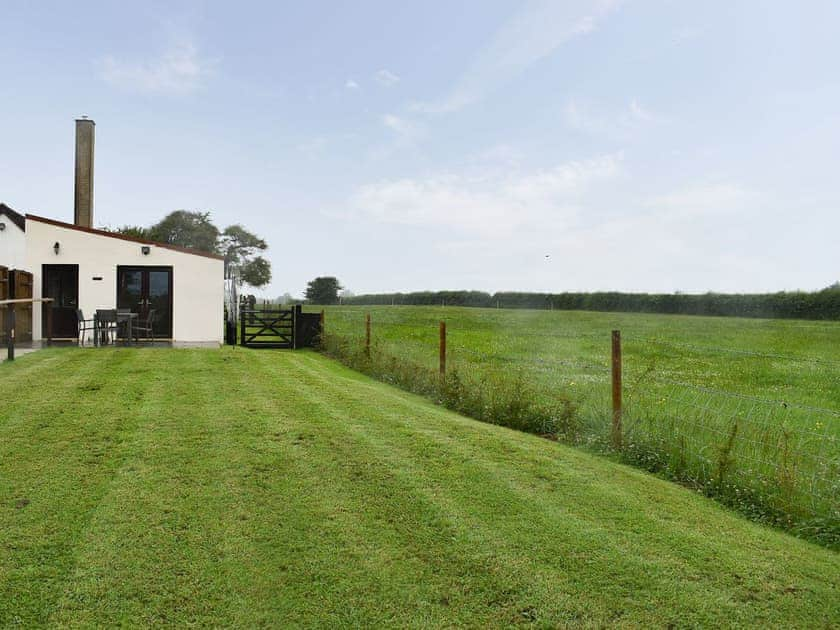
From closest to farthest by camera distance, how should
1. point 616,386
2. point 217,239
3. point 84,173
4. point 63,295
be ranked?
1. point 616,386
2. point 63,295
3. point 84,173
4. point 217,239

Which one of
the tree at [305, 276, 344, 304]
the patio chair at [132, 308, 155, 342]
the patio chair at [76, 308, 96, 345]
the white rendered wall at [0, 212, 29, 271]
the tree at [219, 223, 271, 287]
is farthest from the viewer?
the tree at [305, 276, 344, 304]

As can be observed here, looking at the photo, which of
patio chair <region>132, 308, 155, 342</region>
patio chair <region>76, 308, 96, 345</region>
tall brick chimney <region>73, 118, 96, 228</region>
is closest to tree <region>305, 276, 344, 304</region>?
tall brick chimney <region>73, 118, 96, 228</region>

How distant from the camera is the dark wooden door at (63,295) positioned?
50.5 ft

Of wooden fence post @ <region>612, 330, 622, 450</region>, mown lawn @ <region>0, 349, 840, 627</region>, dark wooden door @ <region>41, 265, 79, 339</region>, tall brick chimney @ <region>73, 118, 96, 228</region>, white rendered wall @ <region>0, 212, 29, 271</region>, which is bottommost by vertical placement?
mown lawn @ <region>0, 349, 840, 627</region>

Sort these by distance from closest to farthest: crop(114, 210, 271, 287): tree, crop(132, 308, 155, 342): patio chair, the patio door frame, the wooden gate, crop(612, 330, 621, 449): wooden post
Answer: crop(612, 330, 621, 449): wooden post
crop(132, 308, 155, 342): patio chair
the patio door frame
the wooden gate
crop(114, 210, 271, 287): tree

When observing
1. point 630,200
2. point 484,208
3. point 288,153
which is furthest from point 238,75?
point 630,200

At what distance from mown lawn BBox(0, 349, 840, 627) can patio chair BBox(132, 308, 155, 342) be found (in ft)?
30.4

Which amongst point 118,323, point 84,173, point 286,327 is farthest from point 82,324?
point 84,173

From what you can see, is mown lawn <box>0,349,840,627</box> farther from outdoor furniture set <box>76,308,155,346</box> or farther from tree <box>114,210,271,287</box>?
tree <box>114,210,271,287</box>

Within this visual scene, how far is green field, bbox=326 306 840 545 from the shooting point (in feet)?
15.5

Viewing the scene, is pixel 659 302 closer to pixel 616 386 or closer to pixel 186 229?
pixel 616 386

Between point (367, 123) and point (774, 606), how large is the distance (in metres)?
16.5

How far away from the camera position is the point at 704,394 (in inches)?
383

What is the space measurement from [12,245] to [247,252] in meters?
40.8
